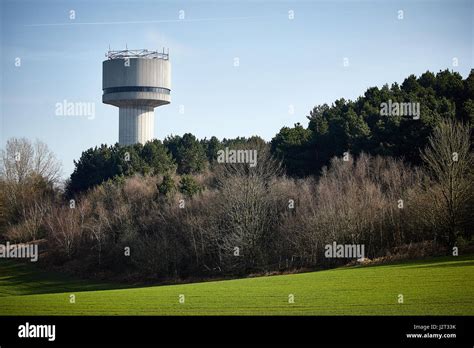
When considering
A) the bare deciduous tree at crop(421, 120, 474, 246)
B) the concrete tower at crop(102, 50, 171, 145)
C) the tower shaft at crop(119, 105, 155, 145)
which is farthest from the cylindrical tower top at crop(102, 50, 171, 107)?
the bare deciduous tree at crop(421, 120, 474, 246)

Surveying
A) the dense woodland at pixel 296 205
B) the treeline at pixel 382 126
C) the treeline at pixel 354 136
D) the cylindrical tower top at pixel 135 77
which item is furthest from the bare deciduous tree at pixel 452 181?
the cylindrical tower top at pixel 135 77

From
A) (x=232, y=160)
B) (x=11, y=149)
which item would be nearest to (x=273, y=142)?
(x=232, y=160)

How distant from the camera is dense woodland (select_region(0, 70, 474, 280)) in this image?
46.6 m

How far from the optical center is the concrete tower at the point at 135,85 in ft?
311

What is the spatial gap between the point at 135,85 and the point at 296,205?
4754 cm

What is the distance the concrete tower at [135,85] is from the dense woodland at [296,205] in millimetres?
20855

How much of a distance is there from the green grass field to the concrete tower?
6179 cm

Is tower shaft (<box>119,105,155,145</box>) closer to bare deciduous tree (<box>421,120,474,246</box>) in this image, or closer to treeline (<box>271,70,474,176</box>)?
treeline (<box>271,70,474,176</box>)

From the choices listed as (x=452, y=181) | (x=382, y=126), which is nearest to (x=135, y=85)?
(x=382, y=126)
